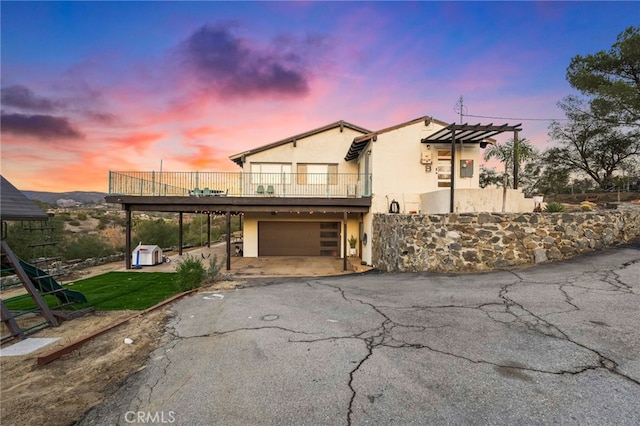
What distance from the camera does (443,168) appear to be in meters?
15.0

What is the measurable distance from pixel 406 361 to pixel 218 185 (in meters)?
13.7

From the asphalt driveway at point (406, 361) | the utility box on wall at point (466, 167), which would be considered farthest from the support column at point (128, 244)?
the utility box on wall at point (466, 167)

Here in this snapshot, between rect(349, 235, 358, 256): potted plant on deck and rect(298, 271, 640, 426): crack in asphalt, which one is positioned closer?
rect(298, 271, 640, 426): crack in asphalt

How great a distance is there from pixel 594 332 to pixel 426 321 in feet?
7.99

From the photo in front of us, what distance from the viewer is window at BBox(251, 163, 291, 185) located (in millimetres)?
18078

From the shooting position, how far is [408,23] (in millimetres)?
13461

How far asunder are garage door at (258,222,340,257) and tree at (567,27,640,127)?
1978 cm

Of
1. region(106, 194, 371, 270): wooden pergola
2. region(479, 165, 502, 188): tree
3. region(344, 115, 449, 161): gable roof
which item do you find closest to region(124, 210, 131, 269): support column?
region(106, 194, 371, 270): wooden pergola

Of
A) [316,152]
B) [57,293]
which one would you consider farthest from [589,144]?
[57,293]

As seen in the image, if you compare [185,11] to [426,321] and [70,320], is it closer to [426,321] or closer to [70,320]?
[70,320]

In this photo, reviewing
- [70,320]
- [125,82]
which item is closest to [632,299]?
[70,320]

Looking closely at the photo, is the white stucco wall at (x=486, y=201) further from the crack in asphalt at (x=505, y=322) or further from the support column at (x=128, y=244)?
the support column at (x=128, y=244)

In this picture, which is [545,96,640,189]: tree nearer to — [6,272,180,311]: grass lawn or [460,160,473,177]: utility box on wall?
[460,160,473,177]: utility box on wall

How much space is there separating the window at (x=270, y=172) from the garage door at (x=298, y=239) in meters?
2.76
